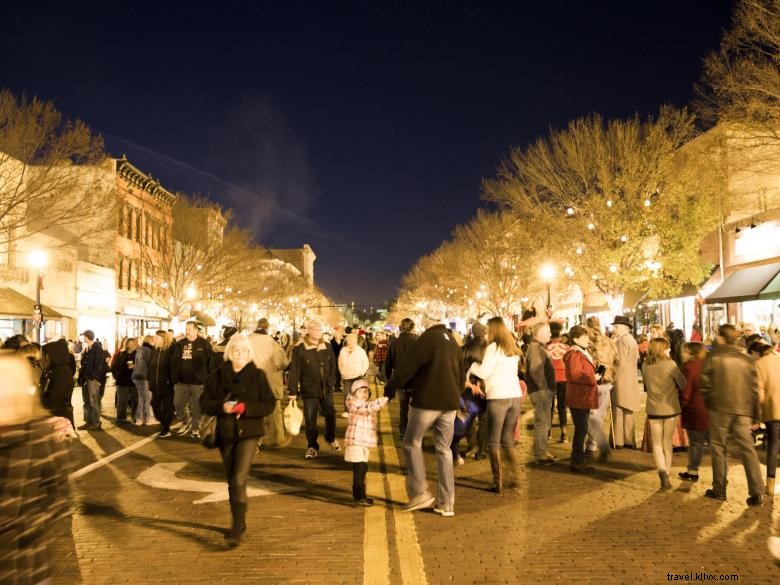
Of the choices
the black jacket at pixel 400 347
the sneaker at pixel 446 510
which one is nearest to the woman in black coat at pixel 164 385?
the black jacket at pixel 400 347

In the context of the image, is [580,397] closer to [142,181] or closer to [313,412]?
[313,412]

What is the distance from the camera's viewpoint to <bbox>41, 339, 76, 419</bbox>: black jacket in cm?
1102

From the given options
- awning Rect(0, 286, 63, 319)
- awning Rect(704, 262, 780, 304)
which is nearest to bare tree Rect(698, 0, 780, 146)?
awning Rect(704, 262, 780, 304)

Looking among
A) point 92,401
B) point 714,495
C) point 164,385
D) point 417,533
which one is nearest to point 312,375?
point 164,385

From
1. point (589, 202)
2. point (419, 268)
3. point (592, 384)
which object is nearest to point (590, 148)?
point (589, 202)

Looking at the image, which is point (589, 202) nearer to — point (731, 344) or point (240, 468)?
point (731, 344)

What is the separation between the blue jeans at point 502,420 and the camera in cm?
800

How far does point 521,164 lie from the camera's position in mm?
31578

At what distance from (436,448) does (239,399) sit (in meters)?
2.06

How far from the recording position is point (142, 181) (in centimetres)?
4725

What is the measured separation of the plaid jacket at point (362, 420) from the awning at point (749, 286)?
21611mm

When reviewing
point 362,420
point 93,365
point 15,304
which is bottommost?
point 362,420

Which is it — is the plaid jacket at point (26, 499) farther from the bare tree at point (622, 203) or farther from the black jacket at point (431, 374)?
the bare tree at point (622, 203)

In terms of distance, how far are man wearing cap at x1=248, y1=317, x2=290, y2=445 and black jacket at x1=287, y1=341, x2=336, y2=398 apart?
0.93 feet
